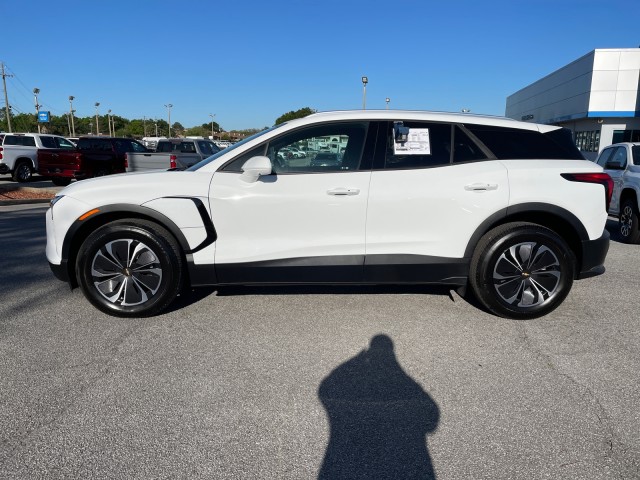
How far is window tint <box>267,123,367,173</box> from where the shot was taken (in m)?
4.11

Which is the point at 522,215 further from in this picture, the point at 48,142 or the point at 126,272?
the point at 48,142

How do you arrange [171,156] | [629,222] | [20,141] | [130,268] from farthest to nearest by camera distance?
[20,141], [171,156], [629,222], [130,268]

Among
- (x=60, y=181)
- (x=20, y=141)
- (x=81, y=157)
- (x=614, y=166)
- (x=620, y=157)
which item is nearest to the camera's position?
(x=614, y=166)

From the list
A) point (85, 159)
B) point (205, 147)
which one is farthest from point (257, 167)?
point (205, 147)

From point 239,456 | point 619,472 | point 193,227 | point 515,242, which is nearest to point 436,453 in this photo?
point 619,472

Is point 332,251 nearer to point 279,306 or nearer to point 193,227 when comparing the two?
point 279,306

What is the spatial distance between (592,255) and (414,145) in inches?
74.4

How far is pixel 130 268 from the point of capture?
13.4ft

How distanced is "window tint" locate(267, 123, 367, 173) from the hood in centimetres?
65

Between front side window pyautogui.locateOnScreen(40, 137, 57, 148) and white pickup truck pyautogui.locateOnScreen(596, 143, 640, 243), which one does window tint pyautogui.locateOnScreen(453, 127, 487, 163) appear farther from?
front side window pyautogui.locateOnScreen(40, 137, 57, 148)

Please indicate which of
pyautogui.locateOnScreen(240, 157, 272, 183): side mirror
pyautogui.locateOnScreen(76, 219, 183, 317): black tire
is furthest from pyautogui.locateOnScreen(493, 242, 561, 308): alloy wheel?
pyautogui.locateOnScreen(76, 219, 183, 317): black tire

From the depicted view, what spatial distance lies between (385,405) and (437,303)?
77.3 inches

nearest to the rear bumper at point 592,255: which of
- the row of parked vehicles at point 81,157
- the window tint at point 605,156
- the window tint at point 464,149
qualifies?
the window tint at point 464,149

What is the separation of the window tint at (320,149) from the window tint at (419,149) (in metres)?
0.27
